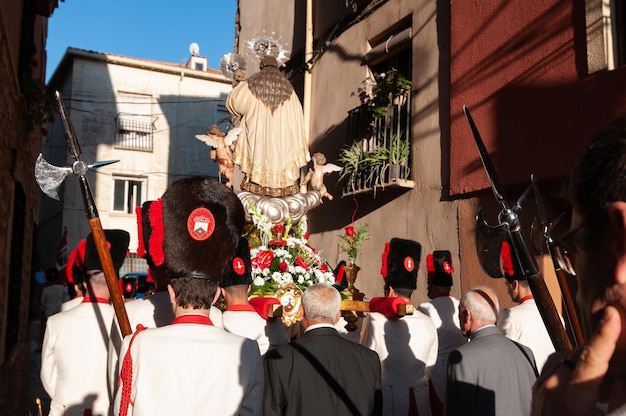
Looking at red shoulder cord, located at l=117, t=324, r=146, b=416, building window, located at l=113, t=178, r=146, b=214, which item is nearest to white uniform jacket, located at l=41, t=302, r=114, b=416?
red shoulder cord, located at l=117, t=324, r=146, b=416

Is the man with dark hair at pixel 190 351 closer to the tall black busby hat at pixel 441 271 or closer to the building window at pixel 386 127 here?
the tall black busby hat at pixel 441 271

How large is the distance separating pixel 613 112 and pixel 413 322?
2.81 metres

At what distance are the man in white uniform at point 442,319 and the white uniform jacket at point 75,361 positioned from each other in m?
2.62

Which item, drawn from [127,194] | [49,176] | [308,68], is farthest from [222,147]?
[127,194]

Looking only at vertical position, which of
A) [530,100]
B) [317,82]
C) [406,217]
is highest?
[317,82]

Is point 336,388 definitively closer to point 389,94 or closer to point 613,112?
point 613,112

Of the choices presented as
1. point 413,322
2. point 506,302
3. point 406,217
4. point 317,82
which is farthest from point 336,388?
point 317,82

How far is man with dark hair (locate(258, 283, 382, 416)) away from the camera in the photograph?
11.2 feet

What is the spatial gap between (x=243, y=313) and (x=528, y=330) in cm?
204

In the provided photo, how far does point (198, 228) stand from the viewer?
9.38ft

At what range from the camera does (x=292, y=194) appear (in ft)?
25.1

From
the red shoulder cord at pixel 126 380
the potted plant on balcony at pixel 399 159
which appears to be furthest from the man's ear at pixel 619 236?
the potted plant on balcony at pixel 399 159

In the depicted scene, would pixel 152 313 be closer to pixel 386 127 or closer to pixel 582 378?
pixel 582 378

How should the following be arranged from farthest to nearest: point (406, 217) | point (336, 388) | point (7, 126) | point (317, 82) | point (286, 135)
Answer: point (317, 82) → point (406, 217) → point (286, 135) → point (7, 126) → point (336, 388)
